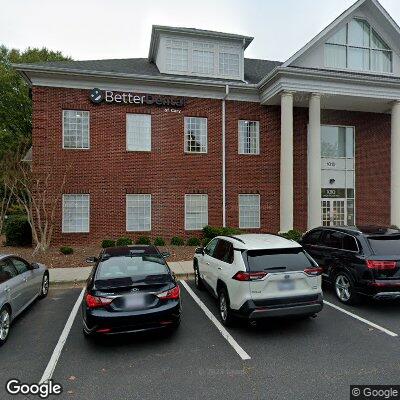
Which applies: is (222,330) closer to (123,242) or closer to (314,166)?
(123,242)

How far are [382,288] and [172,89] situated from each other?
44.5ft

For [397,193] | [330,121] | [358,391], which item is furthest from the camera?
[330,121]

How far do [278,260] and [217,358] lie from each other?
195 centimetres

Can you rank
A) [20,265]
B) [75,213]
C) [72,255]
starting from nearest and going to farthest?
[20,265] < [72,255] < [75,213]

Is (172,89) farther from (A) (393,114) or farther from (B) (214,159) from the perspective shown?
(A) (393,114)

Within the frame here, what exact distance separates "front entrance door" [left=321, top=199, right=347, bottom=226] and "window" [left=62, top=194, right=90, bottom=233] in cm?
1309

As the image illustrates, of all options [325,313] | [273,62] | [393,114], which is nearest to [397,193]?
[393,114]

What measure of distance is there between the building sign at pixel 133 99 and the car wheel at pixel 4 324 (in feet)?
40.2

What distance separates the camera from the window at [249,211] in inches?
703

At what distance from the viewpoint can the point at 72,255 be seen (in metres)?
13.5

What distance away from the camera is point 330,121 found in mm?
19141

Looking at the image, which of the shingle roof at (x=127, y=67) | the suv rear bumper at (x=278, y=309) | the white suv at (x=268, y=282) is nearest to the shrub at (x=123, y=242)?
the shingle roof at (x=127, y=67)

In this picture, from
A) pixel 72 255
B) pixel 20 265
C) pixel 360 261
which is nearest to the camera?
pixel 360 261

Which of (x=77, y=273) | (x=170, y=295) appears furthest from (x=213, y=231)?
(x=170, y=295)
